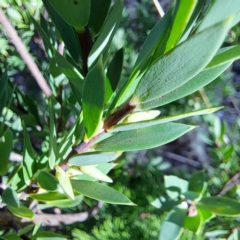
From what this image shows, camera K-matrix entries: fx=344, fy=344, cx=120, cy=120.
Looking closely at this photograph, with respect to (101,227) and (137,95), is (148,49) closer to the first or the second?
(137,95)

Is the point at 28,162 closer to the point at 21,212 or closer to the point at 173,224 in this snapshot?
the point at 21,212

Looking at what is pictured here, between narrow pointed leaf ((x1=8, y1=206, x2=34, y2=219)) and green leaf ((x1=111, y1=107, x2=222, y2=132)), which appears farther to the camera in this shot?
narrow pointed leaf ((x1=8, y1=206, x2=34, y2=219))

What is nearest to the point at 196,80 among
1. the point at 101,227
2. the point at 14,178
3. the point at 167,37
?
the point at 167,37

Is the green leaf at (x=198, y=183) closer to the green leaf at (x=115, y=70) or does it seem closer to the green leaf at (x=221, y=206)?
the green leaf at (x=221, y=206)

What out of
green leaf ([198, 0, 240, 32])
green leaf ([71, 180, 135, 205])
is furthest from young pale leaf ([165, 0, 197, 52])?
green leaf ([71, 180, 135, 205])

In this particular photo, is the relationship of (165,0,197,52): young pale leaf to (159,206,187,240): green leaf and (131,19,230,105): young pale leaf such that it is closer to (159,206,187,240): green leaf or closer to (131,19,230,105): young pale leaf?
(131,19,230,105): young pale leaf
